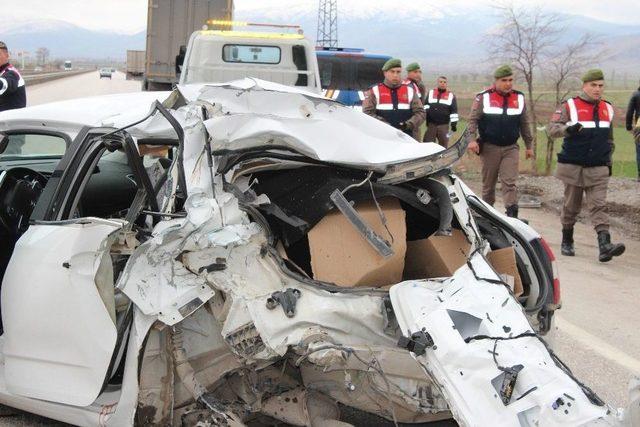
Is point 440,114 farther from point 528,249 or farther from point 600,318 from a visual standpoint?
point 528,249

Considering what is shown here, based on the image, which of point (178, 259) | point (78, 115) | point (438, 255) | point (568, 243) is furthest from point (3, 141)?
point (568, 243)

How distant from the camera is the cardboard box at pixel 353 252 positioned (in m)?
3.18

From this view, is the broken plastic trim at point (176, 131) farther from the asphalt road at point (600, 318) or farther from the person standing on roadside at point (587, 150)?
the person standing on roadside at point (587, 150)

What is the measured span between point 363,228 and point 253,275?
49 cm

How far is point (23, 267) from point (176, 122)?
0.94 metres

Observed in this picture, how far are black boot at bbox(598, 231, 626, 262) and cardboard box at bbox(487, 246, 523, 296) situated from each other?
14.1 feet

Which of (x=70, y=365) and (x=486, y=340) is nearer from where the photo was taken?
(x=486, y=340)

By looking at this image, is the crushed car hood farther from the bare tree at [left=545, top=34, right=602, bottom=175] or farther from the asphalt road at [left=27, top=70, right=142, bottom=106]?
the asphalt road at [left=27, top=70, right=142, bottom=106]

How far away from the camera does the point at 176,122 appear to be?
3467 mm

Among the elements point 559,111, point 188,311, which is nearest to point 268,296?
point 188,311

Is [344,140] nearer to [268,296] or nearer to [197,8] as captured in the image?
[268,296]

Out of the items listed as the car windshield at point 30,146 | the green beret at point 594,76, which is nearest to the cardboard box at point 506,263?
the car windshield at point 30,146

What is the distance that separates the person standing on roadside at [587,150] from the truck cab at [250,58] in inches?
149

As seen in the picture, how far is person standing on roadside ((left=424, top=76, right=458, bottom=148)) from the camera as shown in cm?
1226
